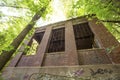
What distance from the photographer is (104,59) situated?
688cm

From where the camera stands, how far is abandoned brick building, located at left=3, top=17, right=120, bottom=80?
261 inches

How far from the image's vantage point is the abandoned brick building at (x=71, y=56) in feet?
21.7

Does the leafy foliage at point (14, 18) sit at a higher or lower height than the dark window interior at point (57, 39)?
lower

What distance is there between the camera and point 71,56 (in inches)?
307

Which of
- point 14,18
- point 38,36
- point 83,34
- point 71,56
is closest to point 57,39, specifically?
point 83,34

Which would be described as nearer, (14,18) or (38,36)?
(14,18)

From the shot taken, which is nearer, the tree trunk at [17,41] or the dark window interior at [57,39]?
the tree trunk at [17,41]

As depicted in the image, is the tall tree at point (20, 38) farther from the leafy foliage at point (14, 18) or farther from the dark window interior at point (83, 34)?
the dark window interior at point (83, 34)

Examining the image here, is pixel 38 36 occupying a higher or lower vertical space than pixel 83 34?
higher

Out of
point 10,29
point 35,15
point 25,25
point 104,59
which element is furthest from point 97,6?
point 10,29

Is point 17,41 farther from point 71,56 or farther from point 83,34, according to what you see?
point 83,34

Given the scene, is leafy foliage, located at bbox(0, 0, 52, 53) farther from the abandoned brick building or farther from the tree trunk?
the abandoned brick building

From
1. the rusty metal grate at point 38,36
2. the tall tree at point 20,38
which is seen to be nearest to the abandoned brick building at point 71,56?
the rusty metal grate at point 38,36

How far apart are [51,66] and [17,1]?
4.54 meters
